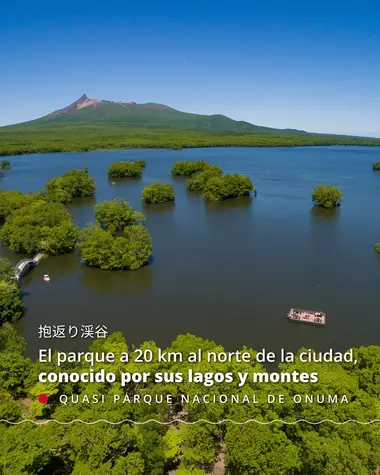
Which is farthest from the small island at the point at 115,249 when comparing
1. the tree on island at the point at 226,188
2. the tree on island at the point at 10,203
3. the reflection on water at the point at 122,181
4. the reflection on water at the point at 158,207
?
the reflection on water at the point at 122,181

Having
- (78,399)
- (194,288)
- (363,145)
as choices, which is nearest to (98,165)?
(194,288)

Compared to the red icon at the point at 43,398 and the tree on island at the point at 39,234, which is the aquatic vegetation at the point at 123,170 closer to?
the tree on island at the point at 39,234

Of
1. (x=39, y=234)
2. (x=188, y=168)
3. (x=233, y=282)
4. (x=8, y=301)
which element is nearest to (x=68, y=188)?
(x=39, y=234)

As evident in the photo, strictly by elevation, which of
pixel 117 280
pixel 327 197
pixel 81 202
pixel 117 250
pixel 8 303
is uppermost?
pixel 327 197

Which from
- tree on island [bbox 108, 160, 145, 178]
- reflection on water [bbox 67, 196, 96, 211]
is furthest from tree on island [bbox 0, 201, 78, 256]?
tree on island [bbox 108, 160, 145, 178]

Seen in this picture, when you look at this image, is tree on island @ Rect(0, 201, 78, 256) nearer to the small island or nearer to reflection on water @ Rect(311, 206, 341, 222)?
the small island

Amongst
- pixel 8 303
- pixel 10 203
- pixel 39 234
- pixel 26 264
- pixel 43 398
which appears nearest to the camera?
pixel 43 398

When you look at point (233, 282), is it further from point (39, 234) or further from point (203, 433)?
point (39, 234)
